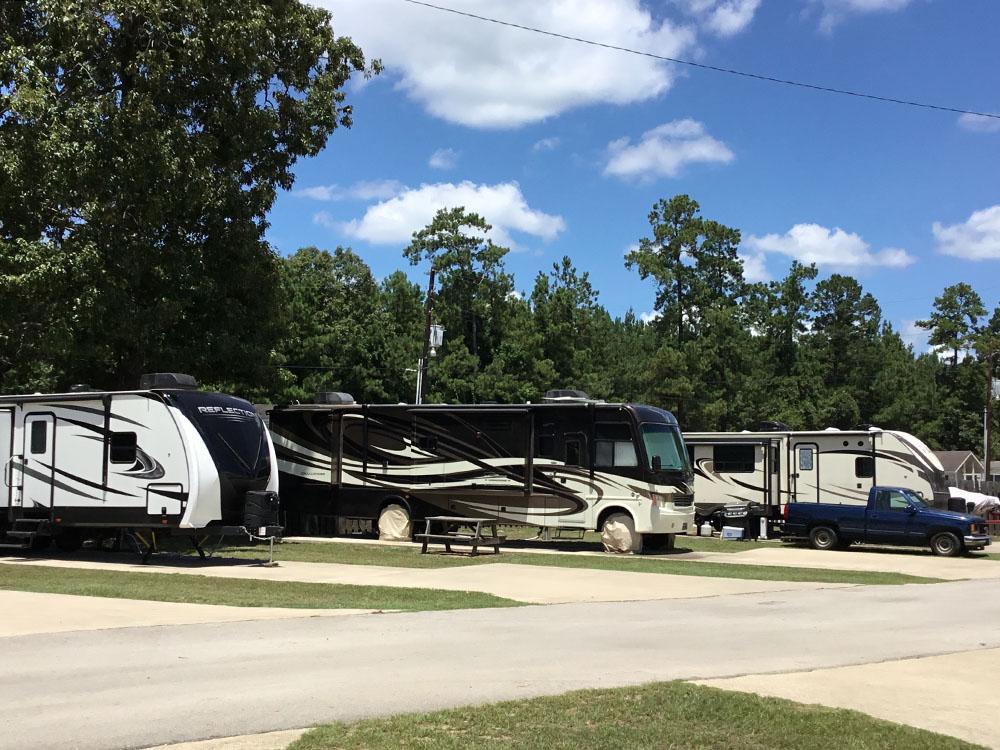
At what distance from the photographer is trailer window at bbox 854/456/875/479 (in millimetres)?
28094

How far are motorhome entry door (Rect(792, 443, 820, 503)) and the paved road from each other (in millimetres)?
14902

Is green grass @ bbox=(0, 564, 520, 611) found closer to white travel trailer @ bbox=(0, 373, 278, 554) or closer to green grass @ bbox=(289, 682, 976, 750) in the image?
white travel trailer @ bbox=(0, 373, 278, 554)

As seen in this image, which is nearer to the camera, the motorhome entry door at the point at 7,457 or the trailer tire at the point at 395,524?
the motorhome entry door at the point at 7,457

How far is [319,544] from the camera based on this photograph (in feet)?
75.0

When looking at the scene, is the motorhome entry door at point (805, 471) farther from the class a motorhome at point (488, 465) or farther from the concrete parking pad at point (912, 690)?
the concrete parking pad at point (912, 690)

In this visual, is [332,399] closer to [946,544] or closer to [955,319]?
[946,544]

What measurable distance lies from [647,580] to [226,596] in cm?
692

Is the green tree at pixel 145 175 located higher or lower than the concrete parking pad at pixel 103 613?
higher

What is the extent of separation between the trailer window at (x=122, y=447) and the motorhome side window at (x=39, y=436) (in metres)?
1.64

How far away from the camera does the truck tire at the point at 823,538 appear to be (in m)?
25.5

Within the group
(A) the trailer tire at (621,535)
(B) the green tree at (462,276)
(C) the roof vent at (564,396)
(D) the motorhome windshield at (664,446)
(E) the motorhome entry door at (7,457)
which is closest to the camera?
(E) the motorhome entry door at (7,457)

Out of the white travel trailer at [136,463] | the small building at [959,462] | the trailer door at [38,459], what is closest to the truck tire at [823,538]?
the white travel trailer at [136,463]

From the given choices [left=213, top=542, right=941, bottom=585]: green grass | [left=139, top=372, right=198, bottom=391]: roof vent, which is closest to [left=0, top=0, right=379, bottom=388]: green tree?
[left=139, top=372, right=198, bottom=391]: roof vent

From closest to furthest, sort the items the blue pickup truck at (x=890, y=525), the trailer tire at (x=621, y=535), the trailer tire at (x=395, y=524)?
the trailer tire at (x=621, y=535)
the trailer tire at (x=395, y=524)
the blue pickup truck at (x=890, y=525)
